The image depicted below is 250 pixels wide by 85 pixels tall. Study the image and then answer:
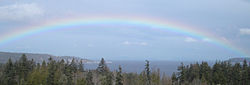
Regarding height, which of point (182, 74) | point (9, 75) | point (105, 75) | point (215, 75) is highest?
point (182, 74)

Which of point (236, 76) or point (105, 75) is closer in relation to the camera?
point (236, 76)

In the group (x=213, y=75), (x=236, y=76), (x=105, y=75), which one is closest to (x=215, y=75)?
(x=213, y=75)

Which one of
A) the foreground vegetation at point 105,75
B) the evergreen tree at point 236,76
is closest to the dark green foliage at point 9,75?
the foreground vegetation at point 105,75

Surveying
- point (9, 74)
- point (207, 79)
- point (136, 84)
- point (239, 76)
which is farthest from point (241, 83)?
point (9, 74)

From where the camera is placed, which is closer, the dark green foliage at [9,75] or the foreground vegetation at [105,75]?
the dark green foliage at [9,75]

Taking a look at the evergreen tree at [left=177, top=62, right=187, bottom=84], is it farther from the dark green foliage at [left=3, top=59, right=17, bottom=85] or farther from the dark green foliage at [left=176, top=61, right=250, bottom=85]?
the dark green foliage at [left=3, top=59, right=17, bottom=85]

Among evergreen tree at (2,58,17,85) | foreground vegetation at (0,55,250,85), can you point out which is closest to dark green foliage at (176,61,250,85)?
foreground vegetation at (0,55,250,85)

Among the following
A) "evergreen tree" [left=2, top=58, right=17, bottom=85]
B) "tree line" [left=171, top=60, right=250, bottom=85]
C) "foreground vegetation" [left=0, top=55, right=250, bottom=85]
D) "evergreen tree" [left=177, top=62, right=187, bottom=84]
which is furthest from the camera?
"tree line" [left=171, top=60, right=250, bottom=85]

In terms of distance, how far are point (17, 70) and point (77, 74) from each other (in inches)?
769

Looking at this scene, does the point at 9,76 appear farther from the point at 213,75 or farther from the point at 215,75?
the point at 213,75

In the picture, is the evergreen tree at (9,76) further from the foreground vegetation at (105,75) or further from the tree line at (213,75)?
the tree line at (213,75)

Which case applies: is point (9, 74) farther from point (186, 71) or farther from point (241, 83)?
point (241, 83)

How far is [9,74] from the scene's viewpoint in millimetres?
51094

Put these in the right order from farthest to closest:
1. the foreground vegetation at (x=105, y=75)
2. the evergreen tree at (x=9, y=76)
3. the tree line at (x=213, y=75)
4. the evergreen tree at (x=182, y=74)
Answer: the tree line at (x=213, y=75) → the evergreen tree at (x=182, y=74) → the foreground vegetation at (x=105, y=75) → the evergreen tree at (x=9, y=76)
